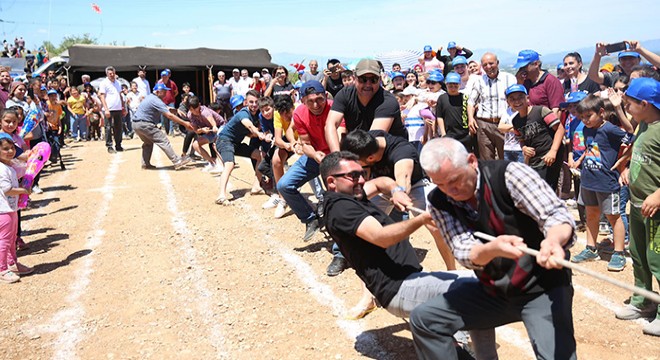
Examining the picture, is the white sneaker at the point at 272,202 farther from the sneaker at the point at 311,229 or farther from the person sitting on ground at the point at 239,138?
the sneaker at the point at 311,229

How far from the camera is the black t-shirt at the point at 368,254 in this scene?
3.70 meters

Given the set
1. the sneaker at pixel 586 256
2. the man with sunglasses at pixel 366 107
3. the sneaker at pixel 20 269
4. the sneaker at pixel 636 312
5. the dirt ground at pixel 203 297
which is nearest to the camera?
the dirt ground at pixel 203 297

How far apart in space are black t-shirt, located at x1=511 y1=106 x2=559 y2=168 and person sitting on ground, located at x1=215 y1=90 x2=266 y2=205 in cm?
442

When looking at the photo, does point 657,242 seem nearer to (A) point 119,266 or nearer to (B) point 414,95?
(A) point 119,266

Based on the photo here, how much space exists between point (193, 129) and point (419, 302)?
9137 millimetres

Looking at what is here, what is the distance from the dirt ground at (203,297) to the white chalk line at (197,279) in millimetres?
16

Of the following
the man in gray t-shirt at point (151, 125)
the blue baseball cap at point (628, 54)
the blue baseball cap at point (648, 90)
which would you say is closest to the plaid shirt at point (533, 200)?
the blue baseball cap at point (648, 90)

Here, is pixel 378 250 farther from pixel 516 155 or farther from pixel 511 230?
pixel 516 155

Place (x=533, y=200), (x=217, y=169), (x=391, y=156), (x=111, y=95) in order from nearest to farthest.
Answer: (x=533, y=200) → (x=391, y=156) → (x=217, y=169) → (x=111, y=95)

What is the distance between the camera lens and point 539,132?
6.36m

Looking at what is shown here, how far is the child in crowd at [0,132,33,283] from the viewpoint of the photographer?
5.88 m

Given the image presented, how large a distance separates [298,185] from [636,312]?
397 cm

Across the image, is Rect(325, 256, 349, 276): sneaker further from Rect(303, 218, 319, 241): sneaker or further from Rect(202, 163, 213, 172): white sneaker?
Rect(202, 163, 213, 172): white sneaker

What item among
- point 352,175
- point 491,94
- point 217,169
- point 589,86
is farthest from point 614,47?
point 217,169
